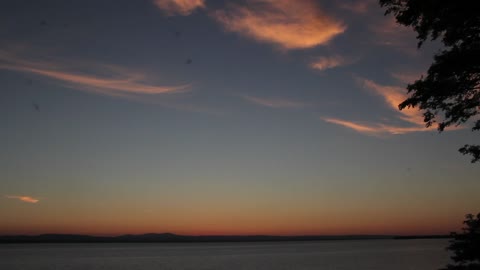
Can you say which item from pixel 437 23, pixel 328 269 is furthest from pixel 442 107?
pixel 328 269

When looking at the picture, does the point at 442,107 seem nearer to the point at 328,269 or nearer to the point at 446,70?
Answer: the point at 446,70

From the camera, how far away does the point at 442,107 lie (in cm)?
1566

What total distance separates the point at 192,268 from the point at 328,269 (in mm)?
30827

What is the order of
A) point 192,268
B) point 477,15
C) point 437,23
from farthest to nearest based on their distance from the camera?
point 192,268, point 437,23, point 477,15

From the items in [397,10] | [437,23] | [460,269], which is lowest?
[460,269]

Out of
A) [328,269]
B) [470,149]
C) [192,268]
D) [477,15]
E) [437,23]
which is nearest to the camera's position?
[477,15]

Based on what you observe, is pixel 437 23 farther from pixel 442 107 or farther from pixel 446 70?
pixel 442 107

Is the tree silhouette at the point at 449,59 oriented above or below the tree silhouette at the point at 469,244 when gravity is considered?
above

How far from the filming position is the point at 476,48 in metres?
14.0

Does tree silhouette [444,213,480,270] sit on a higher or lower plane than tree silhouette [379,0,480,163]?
lower

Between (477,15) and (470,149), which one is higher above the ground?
(477,15)

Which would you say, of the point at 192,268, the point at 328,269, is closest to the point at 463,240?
the point at 328,269

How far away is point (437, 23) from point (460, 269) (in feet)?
27.0

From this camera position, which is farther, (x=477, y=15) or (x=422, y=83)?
(x=422, y=83)
